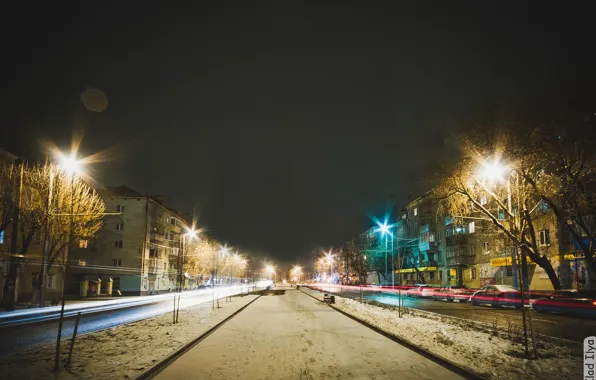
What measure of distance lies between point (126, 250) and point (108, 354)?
4982cm

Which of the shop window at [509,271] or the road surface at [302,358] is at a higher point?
the shop window at [509,271]

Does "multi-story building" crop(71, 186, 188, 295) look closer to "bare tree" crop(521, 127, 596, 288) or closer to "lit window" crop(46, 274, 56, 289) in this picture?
"lit window" crop(46, 274, 56, 289)

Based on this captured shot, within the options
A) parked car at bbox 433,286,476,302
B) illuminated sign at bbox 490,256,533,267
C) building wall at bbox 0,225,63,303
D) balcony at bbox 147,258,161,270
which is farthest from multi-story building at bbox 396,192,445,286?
building wall at bbox 0,225,63,303

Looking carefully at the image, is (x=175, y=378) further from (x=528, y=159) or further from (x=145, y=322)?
(x=528, y=159)

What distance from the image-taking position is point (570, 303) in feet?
75.9

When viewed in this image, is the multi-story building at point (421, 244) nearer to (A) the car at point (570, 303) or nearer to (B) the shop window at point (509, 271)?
(B) the shop window at point (509, 271)

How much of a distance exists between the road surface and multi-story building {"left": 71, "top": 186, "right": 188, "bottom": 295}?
147 feet

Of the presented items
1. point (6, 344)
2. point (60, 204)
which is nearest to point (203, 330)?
point (6, 344)

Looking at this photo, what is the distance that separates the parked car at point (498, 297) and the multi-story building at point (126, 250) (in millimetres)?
40964

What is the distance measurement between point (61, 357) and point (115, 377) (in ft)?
9.77

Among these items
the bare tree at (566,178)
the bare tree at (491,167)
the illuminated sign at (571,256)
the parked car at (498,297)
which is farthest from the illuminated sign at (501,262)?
the bare tree at (491,167)

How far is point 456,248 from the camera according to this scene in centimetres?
5556

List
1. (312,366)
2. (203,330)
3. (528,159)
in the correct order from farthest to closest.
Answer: (528,159) < (203,330) < (312,366)

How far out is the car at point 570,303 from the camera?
22109mm
